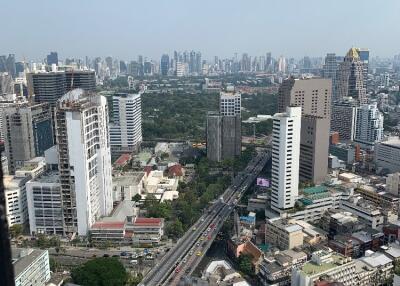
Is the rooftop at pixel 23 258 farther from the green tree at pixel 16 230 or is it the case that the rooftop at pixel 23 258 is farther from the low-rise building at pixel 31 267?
the green tree at pixel 16 230

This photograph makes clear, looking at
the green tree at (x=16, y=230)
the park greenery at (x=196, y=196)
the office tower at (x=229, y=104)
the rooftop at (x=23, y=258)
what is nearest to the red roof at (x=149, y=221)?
the park greenery at (x=196, y=196)

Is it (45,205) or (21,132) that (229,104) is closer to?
(21,132)

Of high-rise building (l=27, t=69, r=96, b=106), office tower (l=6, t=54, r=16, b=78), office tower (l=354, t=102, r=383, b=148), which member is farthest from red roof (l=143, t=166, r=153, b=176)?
office tower (l=6, t=54, r=16, b=78)

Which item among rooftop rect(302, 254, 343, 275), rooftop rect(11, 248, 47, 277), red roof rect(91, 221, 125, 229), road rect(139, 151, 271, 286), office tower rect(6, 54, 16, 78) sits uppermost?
office tower rect(6, 54, 16, 78)

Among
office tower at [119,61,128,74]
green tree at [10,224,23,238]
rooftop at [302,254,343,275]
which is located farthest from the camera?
office tower at [119,61,128,74]

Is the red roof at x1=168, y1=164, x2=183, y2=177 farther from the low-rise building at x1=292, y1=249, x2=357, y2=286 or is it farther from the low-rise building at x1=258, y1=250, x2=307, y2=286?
the low-rise building at x1=292, y1=249, x2=357, y2=286
